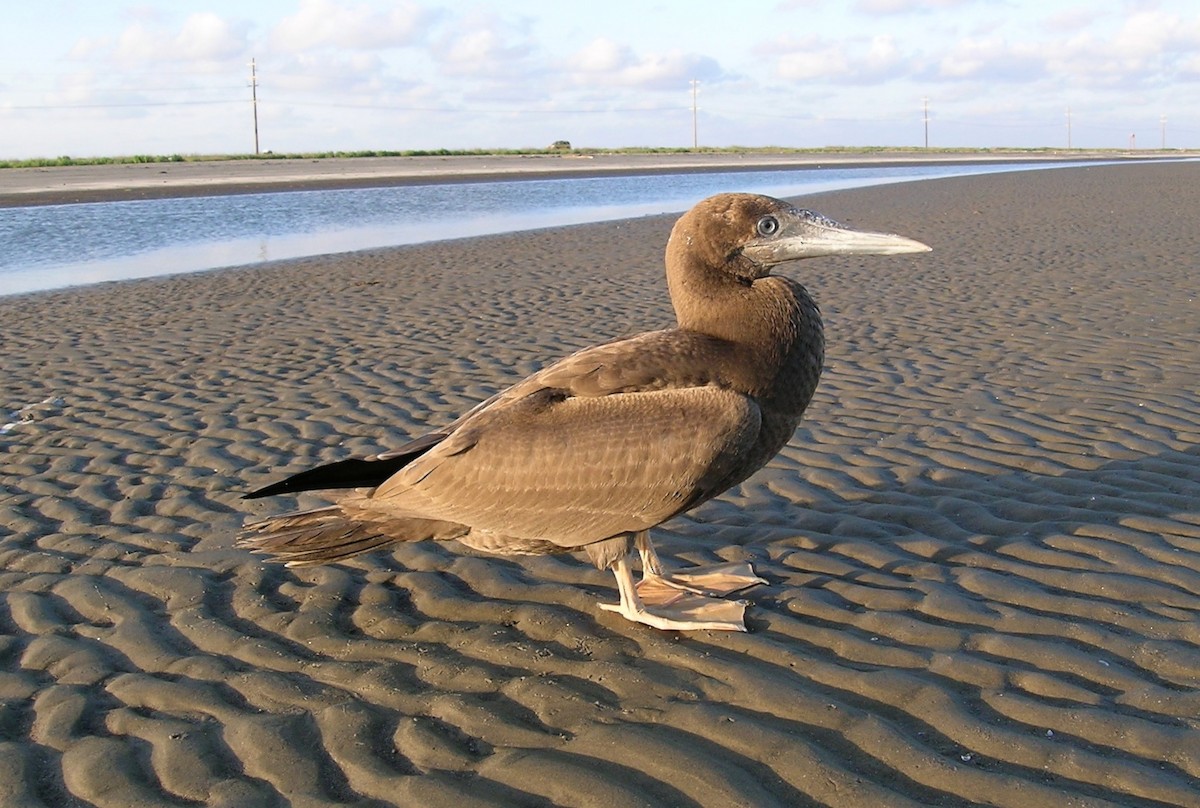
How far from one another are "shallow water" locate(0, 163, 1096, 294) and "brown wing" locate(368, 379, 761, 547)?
13931 mm

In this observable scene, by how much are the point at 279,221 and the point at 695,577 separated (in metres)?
25.5

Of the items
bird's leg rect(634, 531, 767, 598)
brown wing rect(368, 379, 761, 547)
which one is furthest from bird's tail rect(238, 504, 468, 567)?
bird's leg rect(634, 531, 767, 598)

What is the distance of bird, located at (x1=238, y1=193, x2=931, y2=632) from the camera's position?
4.38 metres

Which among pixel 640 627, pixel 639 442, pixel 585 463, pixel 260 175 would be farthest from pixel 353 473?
pixel 260 175

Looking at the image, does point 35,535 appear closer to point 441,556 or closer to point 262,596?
point 262,596

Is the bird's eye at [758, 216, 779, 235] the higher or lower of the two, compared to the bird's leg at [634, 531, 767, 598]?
higher

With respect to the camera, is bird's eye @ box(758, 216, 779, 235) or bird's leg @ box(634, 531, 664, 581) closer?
bird's eye @ box(758, 216, 779, 235)

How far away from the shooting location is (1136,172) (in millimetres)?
39531

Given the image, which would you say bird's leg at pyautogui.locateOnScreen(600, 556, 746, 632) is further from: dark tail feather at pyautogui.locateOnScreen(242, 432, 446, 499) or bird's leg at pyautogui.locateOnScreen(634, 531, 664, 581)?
dark tail feather at pyautogui.locateOnScreen(242, 432, 446, 499)

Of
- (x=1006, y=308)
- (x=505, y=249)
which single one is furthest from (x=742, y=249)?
(x=505, y=249)

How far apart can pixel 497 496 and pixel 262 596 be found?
1404 millimetres

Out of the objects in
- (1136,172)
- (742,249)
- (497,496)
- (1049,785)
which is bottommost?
(1049,785)

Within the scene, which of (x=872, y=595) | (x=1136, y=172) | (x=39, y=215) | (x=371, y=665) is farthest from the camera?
(x=1136, y=172)

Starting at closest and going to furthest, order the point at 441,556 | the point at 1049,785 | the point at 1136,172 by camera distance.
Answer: the point at 1049,785 < the point at 441,556 < the point at 1136,172
